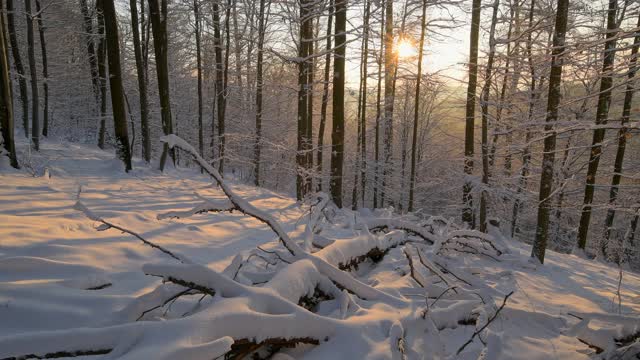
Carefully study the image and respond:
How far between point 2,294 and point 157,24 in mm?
10640

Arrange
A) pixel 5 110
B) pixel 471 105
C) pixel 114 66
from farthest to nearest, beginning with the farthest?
1. pixel 471 105
2. pixel 114 66
3. pixel 5 110

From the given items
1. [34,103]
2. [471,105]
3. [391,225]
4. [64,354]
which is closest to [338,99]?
[391,225]

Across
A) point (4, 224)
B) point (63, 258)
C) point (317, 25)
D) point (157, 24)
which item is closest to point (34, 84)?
point (157, 24)

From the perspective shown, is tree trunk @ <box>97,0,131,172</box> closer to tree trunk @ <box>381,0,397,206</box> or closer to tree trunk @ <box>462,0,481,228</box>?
tree trunk @ <box>381,0,397,206</box>

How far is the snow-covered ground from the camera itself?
1786mm

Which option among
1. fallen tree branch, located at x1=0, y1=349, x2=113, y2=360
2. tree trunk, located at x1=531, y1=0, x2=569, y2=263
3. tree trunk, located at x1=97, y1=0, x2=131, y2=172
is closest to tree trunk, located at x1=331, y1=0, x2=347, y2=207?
tree trunk, located at x1=531, y1=0, x2=569, y2=263

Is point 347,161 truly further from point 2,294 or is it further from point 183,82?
point 2,294

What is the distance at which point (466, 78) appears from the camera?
1126 cm

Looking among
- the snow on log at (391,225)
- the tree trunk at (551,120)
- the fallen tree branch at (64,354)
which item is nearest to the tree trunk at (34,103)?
the snow on log at (391,225)

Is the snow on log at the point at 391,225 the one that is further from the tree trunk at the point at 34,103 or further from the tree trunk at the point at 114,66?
the tree trunk at the point at 34,103

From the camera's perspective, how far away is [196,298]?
7.54 feet

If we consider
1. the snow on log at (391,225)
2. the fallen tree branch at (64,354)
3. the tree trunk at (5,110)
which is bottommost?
the snow on log at (391,225)

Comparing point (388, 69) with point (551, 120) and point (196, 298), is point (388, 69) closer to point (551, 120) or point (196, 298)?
point (551, 120)

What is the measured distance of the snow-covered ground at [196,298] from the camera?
70.3 inches
